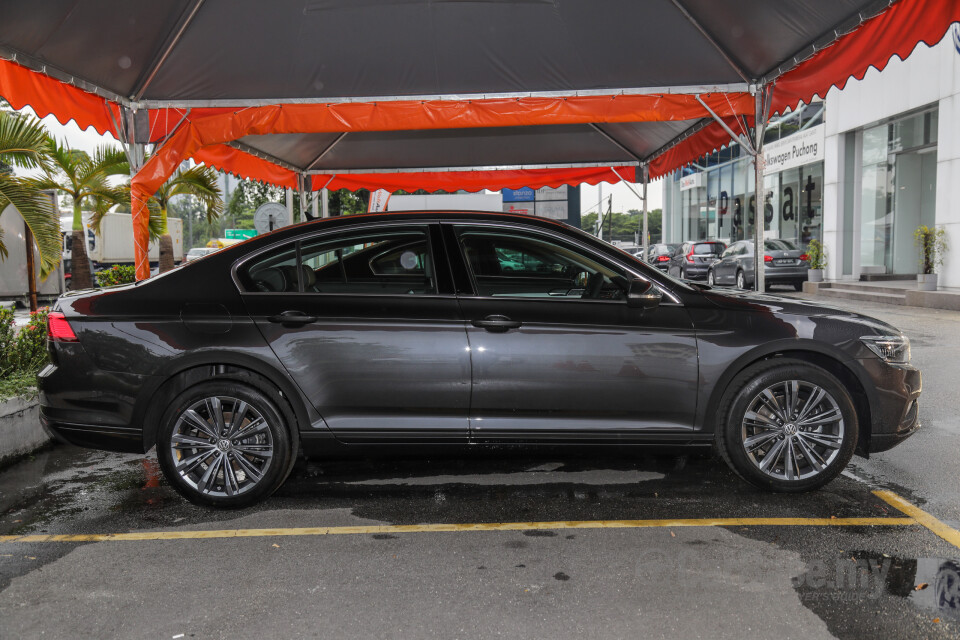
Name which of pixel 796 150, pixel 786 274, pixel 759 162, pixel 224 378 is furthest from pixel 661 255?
pixel 224 378

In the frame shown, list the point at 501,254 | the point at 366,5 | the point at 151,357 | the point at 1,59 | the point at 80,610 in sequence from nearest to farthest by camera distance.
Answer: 1. the point at 80,610
2. the point at 151,357
3. the point at 501,254
4. the point at 1,59
5. the point at 366,5

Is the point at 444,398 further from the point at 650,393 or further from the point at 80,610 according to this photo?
the point at 80,610

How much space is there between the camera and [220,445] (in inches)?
167

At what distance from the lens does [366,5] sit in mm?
7316

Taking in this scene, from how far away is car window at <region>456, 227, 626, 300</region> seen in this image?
14.4 feet

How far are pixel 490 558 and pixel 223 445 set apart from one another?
1.68 m

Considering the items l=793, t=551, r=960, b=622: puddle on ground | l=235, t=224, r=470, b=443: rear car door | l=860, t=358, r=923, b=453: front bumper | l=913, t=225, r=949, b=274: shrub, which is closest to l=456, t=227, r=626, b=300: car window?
l=235, t=224, r=470, b=443: rear car door

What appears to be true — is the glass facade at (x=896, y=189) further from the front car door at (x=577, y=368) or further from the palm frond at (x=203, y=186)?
the front car door at (x=577, y=368)

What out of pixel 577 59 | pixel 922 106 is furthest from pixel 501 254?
pixel 922 106

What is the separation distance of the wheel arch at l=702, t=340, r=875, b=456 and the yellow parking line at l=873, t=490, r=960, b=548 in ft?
0.92

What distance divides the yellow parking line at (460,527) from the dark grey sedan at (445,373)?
35 cm

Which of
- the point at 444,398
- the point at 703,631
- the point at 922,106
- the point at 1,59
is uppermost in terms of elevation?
the point at 922,106

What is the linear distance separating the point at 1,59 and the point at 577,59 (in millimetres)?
5155

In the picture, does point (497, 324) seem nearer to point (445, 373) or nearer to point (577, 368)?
point (445, 373)
